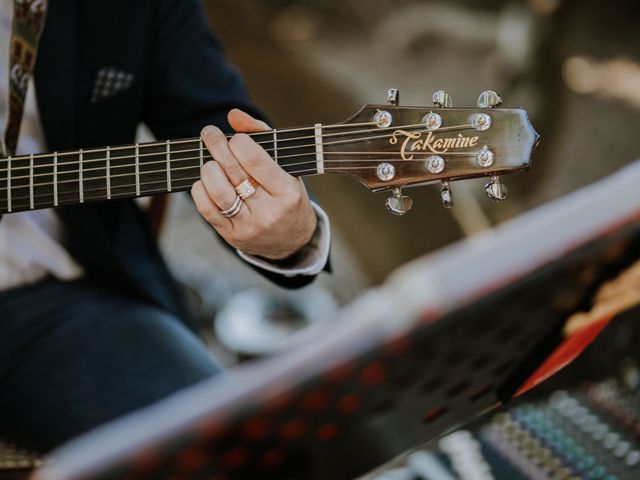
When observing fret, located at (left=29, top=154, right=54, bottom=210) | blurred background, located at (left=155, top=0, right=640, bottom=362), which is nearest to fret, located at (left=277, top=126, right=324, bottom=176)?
fret, located at (left=29, top=154, right=54, bottom=210)

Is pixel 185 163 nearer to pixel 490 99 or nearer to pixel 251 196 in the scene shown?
pixel 251 196

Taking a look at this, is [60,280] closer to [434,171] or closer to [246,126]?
[246,126]

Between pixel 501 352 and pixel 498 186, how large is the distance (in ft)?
0.84

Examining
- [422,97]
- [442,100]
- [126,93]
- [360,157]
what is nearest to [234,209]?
[360,157]

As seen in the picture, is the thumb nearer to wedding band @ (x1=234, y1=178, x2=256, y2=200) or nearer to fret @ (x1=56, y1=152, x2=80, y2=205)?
wedding band @ (x1=234, y1=178, x2=256, y2=200)

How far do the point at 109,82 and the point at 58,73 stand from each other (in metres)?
0.08

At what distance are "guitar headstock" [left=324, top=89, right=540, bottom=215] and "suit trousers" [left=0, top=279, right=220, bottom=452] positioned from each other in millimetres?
434

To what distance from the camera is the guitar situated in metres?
0.75

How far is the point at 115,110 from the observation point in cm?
109

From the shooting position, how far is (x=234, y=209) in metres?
0.82

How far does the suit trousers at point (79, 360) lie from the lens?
3.18 feet

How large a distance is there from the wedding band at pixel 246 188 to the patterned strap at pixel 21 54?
406 millimetres

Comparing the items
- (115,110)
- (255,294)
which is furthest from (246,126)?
(255,294)

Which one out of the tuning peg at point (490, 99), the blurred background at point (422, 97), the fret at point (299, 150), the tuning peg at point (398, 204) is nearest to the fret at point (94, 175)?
the fret at point (299, 150)
